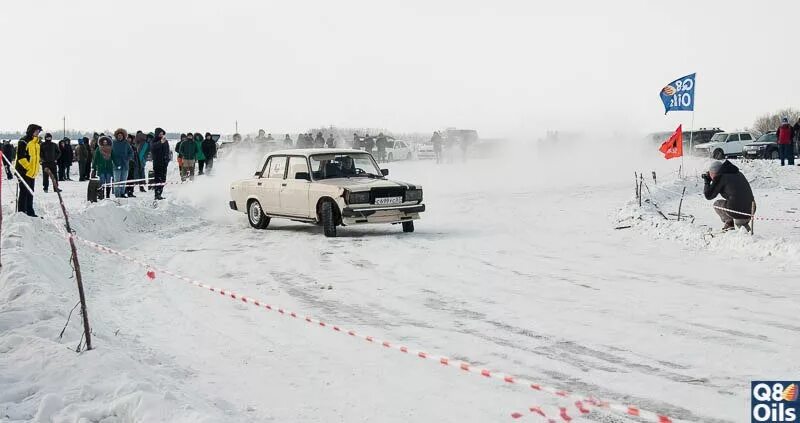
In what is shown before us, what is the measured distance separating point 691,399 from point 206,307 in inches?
207

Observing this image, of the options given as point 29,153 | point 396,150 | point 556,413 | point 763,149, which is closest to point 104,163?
point 29,153

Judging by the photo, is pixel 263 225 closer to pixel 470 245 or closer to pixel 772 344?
pixel 470 245

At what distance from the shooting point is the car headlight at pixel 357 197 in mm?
13672

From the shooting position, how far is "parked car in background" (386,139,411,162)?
4828 cm

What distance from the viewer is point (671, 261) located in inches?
448

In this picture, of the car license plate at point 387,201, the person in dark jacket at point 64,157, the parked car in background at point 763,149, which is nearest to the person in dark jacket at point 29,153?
the car license plate at point 387,201

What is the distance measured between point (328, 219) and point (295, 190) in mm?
1161

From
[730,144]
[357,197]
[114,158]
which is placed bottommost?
A: [357,197]

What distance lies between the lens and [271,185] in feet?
50.4

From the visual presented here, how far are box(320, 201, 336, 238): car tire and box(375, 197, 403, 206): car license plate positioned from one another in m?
0.89

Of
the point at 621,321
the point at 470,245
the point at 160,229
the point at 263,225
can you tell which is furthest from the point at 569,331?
the point at 160,229

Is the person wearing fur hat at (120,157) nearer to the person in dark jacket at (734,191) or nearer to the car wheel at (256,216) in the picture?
the car wheel at (256,216)

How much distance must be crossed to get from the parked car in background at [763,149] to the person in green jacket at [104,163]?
31494 millimetres

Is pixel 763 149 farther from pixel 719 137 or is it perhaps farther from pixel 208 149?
pixel 208 149
